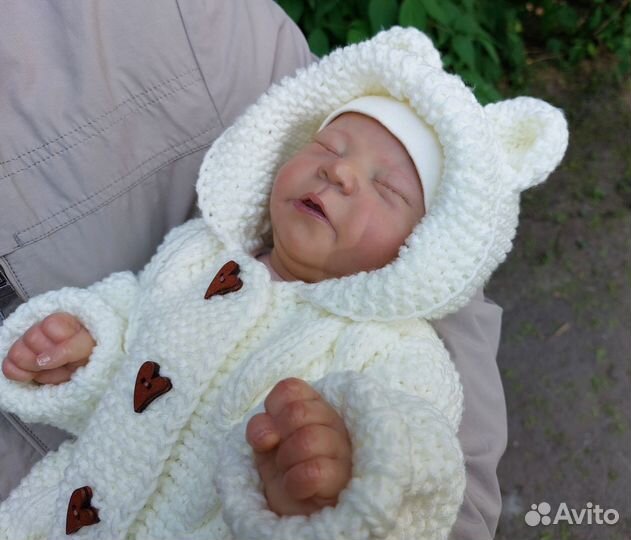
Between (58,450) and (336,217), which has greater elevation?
(336,217)

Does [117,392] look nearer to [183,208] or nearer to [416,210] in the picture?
[183,208]

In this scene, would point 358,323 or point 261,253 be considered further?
point 261,253

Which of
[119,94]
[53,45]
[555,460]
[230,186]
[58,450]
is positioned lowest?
[555,460]

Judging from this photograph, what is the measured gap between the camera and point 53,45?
1.22 metres

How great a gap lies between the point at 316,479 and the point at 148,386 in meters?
0.49

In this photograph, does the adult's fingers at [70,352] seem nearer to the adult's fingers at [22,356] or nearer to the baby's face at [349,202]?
the adult's fingers at [22,356]

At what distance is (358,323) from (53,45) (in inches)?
31.7

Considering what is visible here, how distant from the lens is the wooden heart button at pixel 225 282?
1261 millimetres

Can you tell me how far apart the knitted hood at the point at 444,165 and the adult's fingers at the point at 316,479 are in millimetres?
419

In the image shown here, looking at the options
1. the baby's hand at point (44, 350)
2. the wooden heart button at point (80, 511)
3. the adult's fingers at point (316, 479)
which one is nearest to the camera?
the adult's fingers at point (316, 479)

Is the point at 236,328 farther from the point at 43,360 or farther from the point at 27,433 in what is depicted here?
the point at 27,433

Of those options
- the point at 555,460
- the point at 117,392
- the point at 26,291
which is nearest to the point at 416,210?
the point at 117,392

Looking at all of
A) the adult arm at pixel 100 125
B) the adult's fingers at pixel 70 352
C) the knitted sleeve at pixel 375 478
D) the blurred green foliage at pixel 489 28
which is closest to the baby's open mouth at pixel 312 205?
the adult arm at pixel 100 125

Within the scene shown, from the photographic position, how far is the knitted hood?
1.18 m
